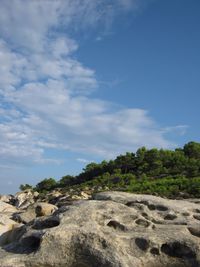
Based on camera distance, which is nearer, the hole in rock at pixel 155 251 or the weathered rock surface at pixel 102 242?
the weathered rock surface at pixel 102 242

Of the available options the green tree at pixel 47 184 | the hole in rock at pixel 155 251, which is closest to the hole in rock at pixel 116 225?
the hole in rock at pixel 155 251

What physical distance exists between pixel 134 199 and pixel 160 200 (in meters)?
0.93

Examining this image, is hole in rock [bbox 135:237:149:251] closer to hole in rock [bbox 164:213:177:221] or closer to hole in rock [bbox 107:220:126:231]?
hole in rock [bbox 107:220:126:231]

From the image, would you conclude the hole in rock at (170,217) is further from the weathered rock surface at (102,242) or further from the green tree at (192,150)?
the green tree at (192,150)

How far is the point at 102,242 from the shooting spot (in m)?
11.2

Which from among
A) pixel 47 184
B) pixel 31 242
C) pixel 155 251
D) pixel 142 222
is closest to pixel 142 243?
pixel 155 251

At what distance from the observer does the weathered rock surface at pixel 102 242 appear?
11.0 m

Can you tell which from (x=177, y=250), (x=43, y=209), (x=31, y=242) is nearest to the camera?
(x=177, y=250)

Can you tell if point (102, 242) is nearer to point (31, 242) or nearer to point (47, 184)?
point (31, 242)

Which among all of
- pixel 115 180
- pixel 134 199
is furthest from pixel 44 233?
pixel 115 180

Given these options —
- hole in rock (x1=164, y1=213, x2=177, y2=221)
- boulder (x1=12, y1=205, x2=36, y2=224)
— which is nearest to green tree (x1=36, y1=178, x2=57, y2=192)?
boulder (x1=12, y1=205, x2=36, y2=224)

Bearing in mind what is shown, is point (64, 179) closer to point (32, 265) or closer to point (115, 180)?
point (115, 180)

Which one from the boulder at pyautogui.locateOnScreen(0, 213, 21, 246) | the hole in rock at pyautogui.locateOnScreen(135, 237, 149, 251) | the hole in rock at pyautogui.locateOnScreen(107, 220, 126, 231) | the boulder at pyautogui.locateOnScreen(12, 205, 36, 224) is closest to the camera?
the hole in rock at pyautogui.locateOnScreen(135, 237, 149, 251)

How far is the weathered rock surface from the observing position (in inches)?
433
